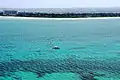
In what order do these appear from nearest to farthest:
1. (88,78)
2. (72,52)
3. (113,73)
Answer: (88,78)
(113,73)
(72,52)

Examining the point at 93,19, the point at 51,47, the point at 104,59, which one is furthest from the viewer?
the point at 93,19

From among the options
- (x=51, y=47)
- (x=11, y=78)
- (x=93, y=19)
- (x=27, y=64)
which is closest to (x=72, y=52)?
(x=51, y=47)

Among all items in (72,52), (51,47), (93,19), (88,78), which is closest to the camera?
(88,78)

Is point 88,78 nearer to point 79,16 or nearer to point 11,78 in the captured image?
point 11,78

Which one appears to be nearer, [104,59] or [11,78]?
[11,78]

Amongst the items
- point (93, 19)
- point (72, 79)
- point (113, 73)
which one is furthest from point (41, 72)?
point (93, 19)

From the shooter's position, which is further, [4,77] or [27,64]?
[27,64]

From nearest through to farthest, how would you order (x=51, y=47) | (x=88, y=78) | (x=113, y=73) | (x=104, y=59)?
(x=88, y=78) < (x=113, y=73) < (x=104, y=59) < (x=51, y=47)

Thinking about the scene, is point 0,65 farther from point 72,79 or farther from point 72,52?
point 72,52
